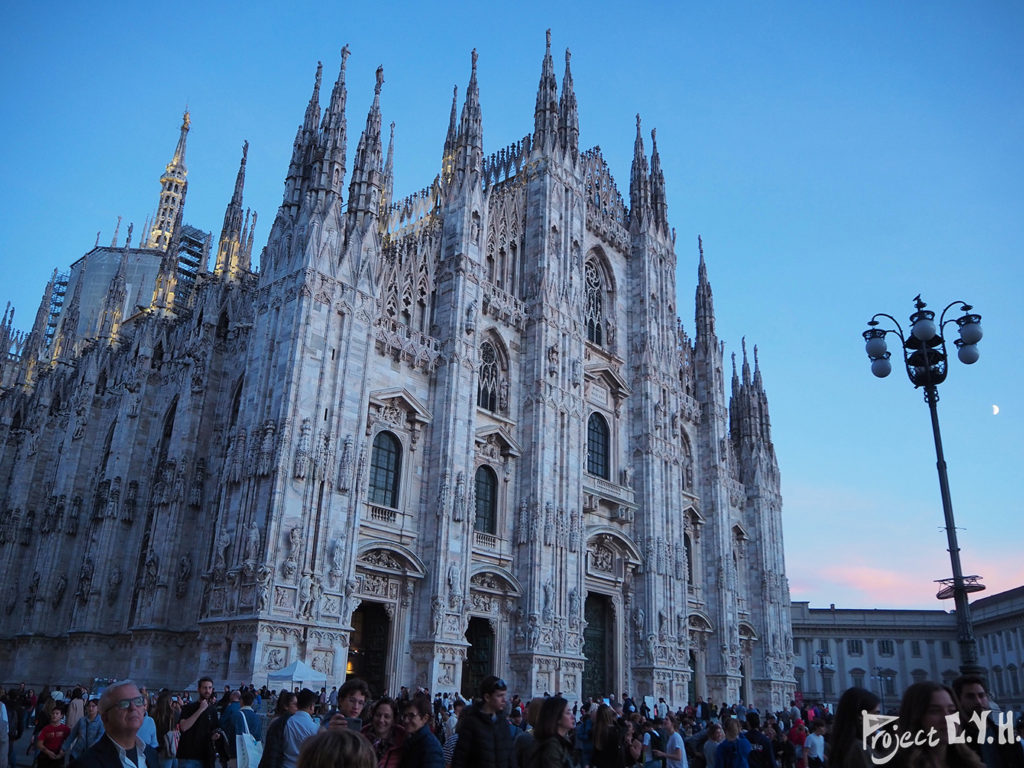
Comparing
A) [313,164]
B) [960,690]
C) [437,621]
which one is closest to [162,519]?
[437,621]

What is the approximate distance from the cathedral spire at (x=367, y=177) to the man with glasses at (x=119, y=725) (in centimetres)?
2391

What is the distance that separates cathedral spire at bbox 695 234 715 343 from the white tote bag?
130 ft

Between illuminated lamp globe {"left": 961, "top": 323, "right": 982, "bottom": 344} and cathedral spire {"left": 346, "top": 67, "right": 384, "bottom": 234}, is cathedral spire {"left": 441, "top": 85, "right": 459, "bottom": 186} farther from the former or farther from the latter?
illuminated lamp globe {"left": 961, "top": 323, "right": 982, "bottom": 344}

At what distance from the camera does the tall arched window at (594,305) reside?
129 feet

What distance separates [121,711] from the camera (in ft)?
14.9

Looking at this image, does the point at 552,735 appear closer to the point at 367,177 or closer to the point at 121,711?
the point at 121,711

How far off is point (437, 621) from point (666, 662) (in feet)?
43.8

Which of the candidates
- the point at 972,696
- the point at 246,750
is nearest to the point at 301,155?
the point at 246,750

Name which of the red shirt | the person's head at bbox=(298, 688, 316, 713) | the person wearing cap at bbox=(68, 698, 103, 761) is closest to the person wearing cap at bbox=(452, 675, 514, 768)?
the person's head at bbox=(298, 688, 316, 713)

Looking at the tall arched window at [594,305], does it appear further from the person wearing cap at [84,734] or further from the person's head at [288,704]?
the person's head at [288,704]

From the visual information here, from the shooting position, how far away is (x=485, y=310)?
32.8m

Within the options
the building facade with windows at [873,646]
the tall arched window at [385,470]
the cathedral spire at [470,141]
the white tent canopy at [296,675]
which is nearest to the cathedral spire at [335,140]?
the cathedral spire at [470,141]

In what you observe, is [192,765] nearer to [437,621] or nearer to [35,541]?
[437,621]

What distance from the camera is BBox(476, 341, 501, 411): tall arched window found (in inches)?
1275
